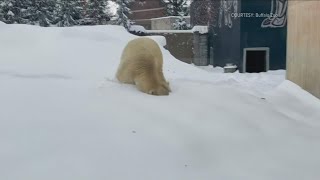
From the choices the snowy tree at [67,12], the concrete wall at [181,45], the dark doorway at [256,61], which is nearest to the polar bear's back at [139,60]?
the dark doorway at [256,61]

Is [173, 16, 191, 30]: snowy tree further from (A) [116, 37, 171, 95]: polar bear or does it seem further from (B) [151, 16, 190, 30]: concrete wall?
(A) [116, 37, 171, 95]: polar bear

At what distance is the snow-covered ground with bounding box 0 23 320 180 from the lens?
3064mm

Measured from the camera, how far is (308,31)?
25.3ft

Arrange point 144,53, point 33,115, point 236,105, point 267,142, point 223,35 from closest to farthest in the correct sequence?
1. point 33,115
2. point 267,142
3. point 236,105
4. point 144,53
5. point 223,35

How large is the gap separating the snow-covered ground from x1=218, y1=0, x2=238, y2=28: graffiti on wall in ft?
45.8

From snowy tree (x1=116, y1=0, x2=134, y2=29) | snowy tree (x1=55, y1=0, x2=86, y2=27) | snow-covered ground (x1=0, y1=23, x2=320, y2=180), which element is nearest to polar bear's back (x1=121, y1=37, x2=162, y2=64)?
snow-covered ground (x1=0, y1=23, x2=320, y2=180)

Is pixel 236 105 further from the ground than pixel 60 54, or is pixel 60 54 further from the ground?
pixel 60 54

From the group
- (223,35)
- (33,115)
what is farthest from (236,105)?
(223,35)

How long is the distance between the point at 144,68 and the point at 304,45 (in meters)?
3.64

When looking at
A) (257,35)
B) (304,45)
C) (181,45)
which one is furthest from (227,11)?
(304,45)

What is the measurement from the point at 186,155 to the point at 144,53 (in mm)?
2688

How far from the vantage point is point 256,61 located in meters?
19.7

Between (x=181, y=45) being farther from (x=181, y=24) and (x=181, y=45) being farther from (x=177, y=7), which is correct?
(x=177, y=7)

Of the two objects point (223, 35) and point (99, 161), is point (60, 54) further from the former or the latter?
point (223, 35)
